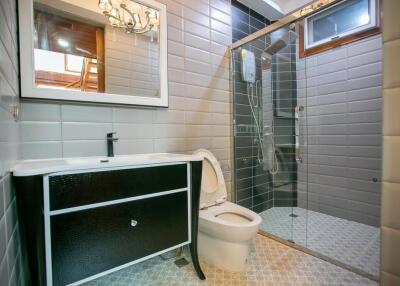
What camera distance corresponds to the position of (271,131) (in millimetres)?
2396

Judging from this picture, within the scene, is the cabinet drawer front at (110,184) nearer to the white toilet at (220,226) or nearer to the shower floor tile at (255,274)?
the white toilet at (220,226)

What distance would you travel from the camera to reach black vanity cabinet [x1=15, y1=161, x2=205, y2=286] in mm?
888

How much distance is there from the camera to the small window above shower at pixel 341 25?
2006 millimetres

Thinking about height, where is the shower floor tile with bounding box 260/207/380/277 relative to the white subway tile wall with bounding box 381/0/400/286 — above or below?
below

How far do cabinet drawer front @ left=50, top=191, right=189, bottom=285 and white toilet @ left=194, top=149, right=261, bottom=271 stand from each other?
0.26 m

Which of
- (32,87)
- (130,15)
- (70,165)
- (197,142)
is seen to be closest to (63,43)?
(32,87)

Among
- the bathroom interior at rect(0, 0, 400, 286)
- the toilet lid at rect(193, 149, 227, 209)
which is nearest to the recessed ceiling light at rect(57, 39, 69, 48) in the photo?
the bathroom interior at rect(0, 0, 400, 286)

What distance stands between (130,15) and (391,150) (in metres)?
1.74

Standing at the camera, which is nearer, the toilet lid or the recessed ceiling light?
the recessed ceiling light

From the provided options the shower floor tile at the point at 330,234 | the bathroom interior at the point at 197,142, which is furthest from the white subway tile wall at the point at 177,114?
the shower floor tile at the point at 330,234

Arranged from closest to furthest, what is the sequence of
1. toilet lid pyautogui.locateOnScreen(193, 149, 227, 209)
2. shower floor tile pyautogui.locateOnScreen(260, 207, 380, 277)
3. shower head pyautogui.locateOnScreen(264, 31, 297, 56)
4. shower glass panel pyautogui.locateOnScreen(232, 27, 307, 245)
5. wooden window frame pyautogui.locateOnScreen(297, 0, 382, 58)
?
shower floor tile pyautogui.locateOnScreen(260, 207, 380, 277)
toilet lid pyautogui.locateOnScreen(193, 149, 227, 209)
wooden window frame pyautogui.locateOnScreen(297, 0, 382, 58)
shower head pyautogui.locateOnScreen(264, 31, 297, 56)
shower glass panel pyautogui.locateOnScreen(232, 27, 307, 245)

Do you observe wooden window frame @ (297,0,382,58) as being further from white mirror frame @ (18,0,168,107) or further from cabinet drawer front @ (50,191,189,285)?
cabinet drawer front @ (50,191,189,285)

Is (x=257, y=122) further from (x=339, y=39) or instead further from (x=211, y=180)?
(x=339, y=39)

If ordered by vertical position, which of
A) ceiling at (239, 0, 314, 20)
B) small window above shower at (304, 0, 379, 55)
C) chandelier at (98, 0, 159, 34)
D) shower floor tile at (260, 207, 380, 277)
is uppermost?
ceiling at (239, 0, 314, 20)
